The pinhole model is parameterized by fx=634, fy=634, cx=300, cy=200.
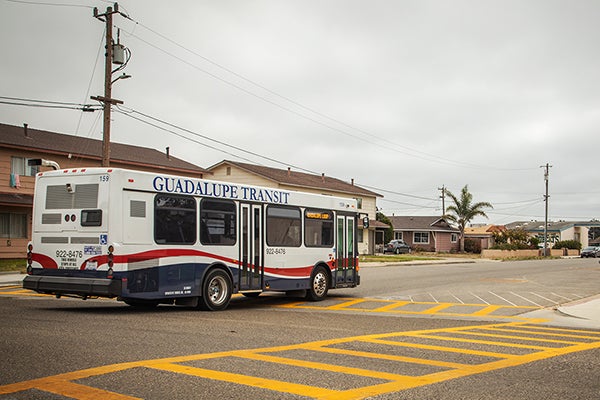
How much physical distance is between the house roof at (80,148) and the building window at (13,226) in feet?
12.2

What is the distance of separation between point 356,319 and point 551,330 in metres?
3.91

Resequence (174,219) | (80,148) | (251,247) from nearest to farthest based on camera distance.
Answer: (174,219), (251,247), (80,148)

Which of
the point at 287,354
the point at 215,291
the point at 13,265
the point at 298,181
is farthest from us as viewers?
the point at 298,181

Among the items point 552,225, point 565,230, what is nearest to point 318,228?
point 565,230

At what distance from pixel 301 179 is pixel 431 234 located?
3462cm

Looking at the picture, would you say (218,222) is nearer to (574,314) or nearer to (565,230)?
(574,314)

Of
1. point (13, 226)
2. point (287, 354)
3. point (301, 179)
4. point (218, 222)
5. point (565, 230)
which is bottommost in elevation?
point (287, 354)

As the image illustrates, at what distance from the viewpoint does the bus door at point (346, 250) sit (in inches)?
755

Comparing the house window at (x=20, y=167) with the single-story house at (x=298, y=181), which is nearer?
the house window at (x=20, y=167)

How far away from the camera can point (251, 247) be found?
1590 centimetres

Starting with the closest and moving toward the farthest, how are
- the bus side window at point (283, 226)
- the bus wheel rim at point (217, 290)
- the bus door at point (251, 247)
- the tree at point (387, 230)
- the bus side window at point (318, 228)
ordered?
the bus wheel rim at point (217, 290)
the bus door at point (251, 247)
the bus side window at point (283, 226)
the bus side window at point (318, 228)
the tree at point (387, 230)

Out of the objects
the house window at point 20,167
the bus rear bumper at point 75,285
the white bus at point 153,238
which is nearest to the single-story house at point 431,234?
the house window at point 20,167

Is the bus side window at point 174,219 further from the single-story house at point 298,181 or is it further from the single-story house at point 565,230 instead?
the single-story house at point 565,230

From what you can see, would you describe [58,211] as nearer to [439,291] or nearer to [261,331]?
[261,331]
